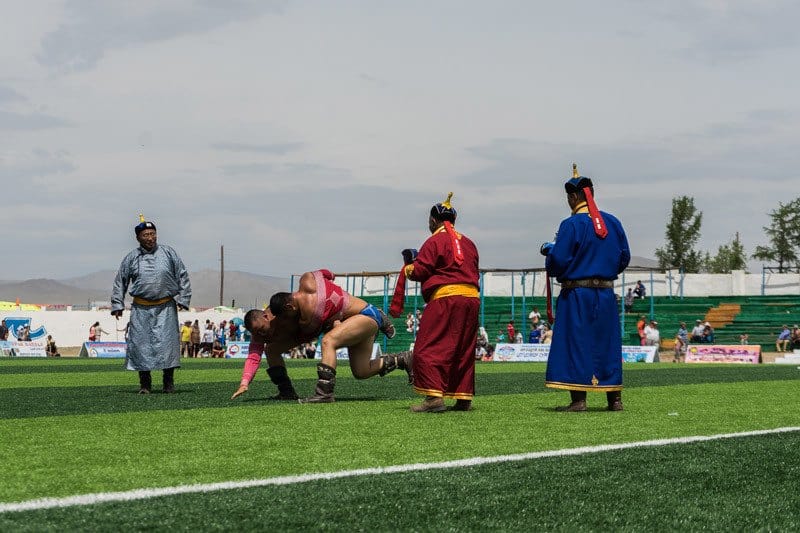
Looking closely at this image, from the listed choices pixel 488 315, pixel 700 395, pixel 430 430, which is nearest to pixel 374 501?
pixel 430 430

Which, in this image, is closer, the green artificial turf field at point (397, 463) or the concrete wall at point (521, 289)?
the green artificial turf field at point (397, 463)

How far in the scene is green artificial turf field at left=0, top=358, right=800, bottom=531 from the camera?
4289mm

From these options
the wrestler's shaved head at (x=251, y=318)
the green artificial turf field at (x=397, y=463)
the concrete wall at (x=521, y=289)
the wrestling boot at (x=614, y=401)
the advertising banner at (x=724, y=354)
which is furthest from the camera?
the concrete wall at (x=521, y=289)

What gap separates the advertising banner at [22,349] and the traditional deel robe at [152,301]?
3205cm

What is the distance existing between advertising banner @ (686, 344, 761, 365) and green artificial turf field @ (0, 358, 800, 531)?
25.5 m

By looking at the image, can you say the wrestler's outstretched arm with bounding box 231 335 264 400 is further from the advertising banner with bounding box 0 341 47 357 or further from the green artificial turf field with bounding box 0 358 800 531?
the advertising banner with bounding box 0 341 47 357

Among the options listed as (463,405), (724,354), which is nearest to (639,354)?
(724,354)

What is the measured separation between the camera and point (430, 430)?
25.5ft

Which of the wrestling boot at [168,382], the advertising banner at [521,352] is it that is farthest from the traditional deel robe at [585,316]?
the advertising banner at [521,352]

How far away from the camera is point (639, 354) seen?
119ft

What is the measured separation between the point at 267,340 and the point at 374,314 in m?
1.05

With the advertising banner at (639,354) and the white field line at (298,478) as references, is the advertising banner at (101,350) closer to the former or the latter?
the advertising banner at (639,354)

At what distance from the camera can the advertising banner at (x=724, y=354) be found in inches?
1374

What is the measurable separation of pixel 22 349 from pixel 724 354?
25.4 metres
